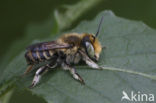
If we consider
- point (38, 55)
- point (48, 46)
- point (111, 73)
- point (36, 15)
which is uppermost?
point (48, 46)

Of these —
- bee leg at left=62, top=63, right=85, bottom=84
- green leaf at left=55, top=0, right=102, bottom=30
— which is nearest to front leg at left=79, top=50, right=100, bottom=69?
bee leg at left=62, top=63, right=85, bottom=84

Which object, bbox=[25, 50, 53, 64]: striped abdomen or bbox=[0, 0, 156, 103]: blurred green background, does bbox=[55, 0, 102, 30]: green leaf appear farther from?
bbox=[25, 50, 53, 64]: striped abdomen

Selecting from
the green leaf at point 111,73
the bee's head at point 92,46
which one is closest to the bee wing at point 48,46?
the bee's head at point 92,46

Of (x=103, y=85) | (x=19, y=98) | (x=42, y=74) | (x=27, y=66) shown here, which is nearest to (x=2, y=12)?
(x=19, y=98)

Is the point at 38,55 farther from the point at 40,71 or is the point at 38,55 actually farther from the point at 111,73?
the point at 111,73

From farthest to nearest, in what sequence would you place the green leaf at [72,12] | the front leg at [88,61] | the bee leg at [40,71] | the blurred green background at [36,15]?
the blurred green background at [36,15] → the green leaf at [72,12] → the bee leg at [40,71] → the front leg at [88,61]

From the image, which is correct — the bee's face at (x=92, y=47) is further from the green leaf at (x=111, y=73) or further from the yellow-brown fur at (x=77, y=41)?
the green leaf at (x=111, y=73)

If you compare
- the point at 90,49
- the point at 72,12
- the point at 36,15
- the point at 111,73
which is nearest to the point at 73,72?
the point at 90,49

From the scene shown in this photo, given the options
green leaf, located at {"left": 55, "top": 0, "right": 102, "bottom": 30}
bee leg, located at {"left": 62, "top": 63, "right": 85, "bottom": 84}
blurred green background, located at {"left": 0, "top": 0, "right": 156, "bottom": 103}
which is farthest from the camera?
blurred green background, located at {"left": 0, "top": 0, "right": 156, "bottom": 103}

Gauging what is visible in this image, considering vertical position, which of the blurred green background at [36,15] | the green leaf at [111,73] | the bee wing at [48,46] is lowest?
the blurred green background at [36,15]
